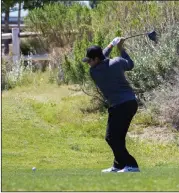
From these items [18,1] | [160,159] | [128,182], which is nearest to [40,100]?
[160,159]

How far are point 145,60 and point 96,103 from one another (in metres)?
2.27

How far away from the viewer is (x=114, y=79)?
9.67m

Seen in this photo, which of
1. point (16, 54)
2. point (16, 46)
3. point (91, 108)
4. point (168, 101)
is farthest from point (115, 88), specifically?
point (16, 46)

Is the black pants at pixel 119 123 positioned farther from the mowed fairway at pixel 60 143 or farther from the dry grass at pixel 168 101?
the dry grass at pixel 168 101

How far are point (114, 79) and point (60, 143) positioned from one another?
21.6ft

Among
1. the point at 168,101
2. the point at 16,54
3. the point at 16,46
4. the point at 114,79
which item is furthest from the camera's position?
the point at 16,46

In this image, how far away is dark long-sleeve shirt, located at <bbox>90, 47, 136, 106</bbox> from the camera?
966cm

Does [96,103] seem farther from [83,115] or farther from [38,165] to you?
[38,165]

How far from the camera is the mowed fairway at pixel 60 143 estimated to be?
12.9 m

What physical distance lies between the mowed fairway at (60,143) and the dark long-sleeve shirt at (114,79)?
118 centimetres

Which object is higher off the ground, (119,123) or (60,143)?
(119,123)

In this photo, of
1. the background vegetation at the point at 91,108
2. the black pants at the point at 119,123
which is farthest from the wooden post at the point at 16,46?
the black pants at the point at 119,123

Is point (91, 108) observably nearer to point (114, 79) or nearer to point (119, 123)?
point (119, 123)

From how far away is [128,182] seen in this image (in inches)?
315
